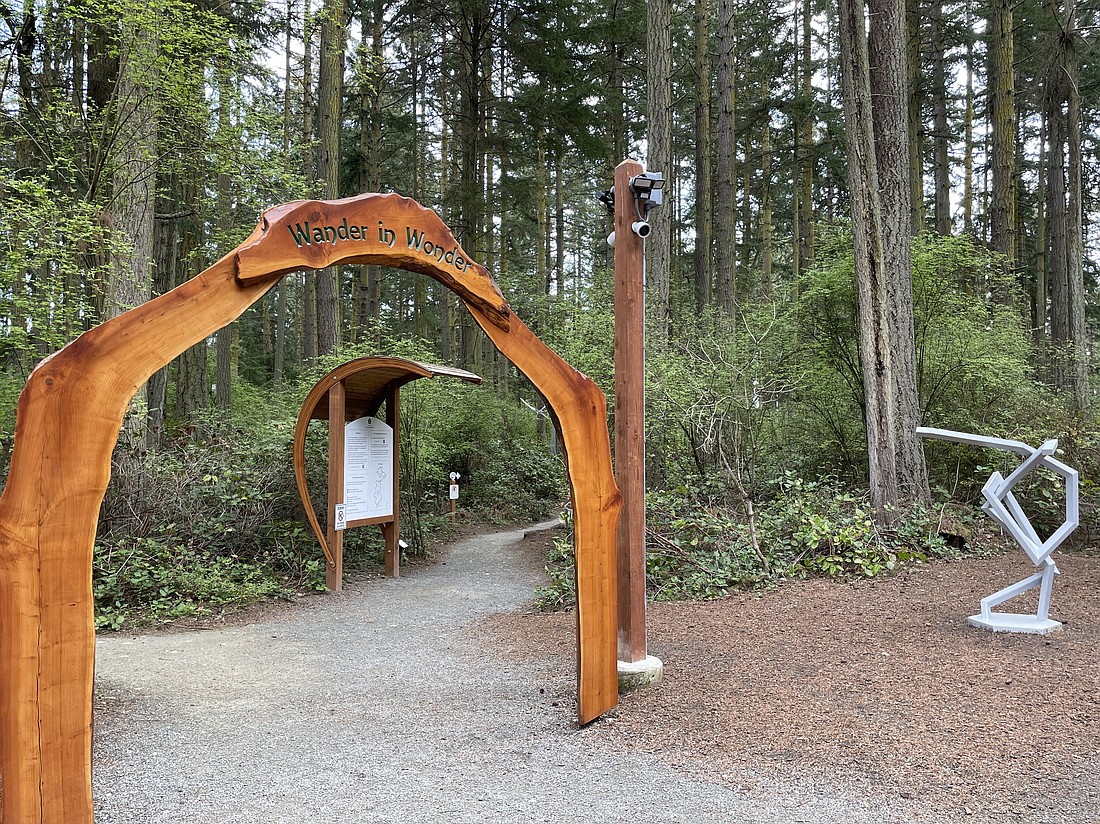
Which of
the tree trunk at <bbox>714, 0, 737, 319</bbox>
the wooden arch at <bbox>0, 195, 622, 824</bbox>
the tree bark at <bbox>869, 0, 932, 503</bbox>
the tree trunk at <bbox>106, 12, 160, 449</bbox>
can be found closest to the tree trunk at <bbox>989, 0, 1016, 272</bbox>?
the tree trunk at <bbox>714, 0, 737, 319</bbox>

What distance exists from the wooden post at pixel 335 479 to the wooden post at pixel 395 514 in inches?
31.9

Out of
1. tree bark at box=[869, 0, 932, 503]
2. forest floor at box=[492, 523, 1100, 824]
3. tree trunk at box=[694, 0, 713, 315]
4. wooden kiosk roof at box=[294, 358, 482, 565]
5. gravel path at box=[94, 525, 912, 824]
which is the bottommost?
gravel path at box=[94, 525, 912, 824]

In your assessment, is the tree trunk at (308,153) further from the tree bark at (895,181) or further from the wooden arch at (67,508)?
the wooden arch at (67,508)

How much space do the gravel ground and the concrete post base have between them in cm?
10

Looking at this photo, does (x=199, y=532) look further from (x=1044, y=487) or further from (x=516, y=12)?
(x=516, y=12)

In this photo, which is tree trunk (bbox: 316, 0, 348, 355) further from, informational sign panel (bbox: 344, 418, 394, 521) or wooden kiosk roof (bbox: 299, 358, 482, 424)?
informational sign panel (bbox: 344, 418, 394, 521)

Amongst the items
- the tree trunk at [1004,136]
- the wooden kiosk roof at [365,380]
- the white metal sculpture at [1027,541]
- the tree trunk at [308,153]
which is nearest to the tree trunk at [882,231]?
the white metal sculpture at [1027,541]

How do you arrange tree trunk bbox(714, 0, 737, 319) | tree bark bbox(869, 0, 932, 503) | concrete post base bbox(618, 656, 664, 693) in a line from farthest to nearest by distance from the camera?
tree trunk bbox(714, 0, 737, 319)
tree bark bbox(869, 0, 932, 503)
concrete post base bbox(618, 656, 664, 693)

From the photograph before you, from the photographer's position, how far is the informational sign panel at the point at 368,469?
27.1 feet

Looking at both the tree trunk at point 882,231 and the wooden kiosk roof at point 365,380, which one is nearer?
the wooden kiosk roof at point 365,380

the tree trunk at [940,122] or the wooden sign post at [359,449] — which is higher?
the tree trunk at [940,122]

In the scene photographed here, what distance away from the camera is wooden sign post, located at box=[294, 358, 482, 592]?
26.0 ft

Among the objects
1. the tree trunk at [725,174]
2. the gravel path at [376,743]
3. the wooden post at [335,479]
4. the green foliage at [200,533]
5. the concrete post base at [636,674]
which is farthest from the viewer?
the tree trunk at [725,174]

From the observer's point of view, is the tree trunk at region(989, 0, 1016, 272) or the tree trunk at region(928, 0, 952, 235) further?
the tree trunk at region(928, 0, 952, 235)
